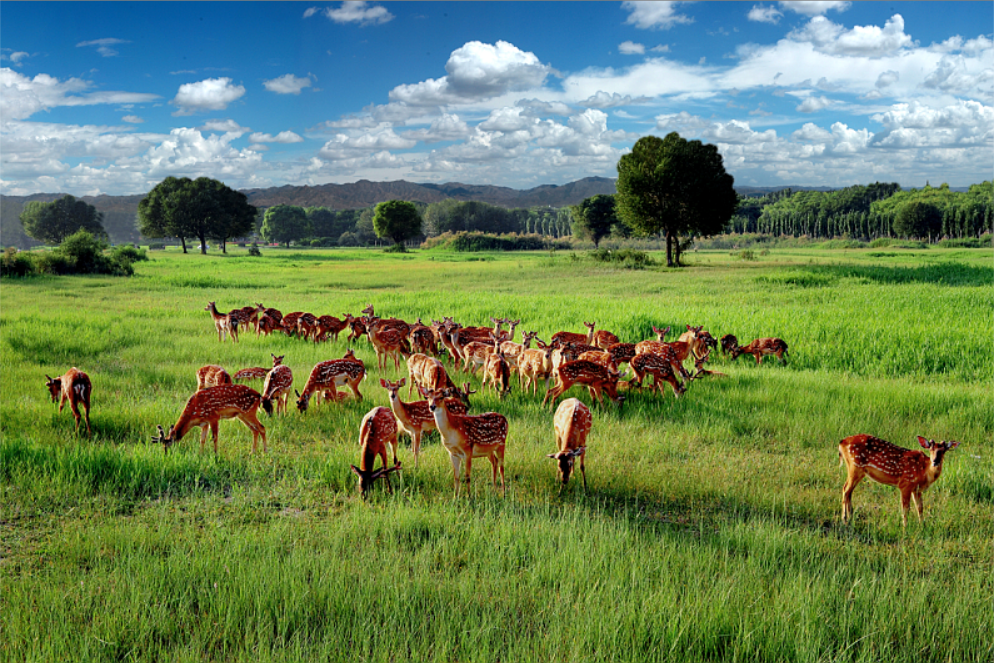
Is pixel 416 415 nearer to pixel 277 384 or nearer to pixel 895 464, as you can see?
pixel 277 384

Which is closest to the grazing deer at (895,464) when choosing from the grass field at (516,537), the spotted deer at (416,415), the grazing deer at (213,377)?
the grass field at (516,537)

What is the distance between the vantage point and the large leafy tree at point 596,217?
9488 cm

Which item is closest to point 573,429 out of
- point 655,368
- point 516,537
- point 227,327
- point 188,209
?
point 516,537

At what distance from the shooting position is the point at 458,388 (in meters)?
10.3

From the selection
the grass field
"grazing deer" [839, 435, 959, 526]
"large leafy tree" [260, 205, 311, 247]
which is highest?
"large leafy tree" [260, 205, 311, 247]

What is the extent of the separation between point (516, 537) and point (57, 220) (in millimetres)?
109311

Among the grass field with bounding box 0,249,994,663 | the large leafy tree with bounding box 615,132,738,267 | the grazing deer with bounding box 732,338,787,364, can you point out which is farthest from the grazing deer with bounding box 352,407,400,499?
the large leafy tree with bounding box 615,132,738,267

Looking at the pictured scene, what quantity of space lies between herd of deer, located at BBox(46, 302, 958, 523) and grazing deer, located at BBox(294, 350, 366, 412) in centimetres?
2

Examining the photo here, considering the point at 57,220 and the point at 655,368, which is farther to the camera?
the point at 57,220

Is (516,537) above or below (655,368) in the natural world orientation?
below

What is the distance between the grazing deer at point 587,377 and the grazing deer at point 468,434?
3155mm

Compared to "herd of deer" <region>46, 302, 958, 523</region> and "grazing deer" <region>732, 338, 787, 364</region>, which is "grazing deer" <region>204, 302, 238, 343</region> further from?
"grazing deer" <region>732, 338, 787, 364</region>

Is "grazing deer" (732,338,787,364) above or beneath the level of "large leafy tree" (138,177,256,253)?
beneath

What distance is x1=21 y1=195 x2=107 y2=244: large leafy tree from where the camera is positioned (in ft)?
295
